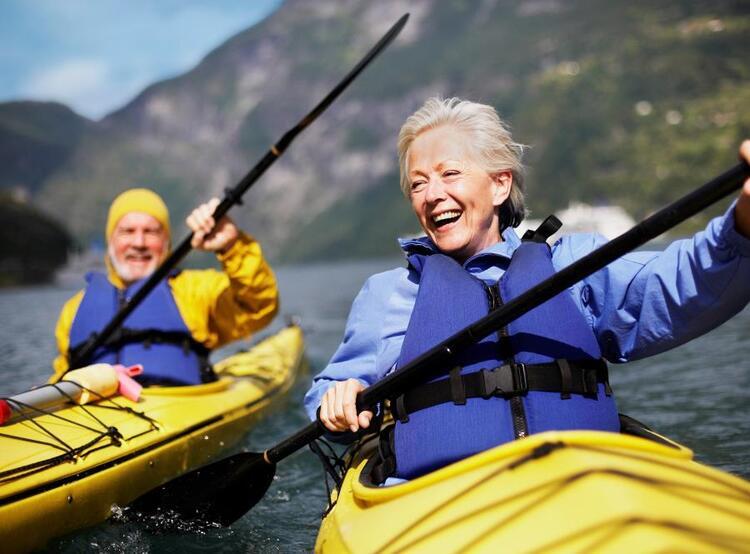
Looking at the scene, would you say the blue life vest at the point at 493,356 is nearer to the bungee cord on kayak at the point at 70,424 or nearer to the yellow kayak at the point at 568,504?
the yellow kayak at the point at 568,504

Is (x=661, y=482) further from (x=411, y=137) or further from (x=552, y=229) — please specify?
(x=411, y=137)

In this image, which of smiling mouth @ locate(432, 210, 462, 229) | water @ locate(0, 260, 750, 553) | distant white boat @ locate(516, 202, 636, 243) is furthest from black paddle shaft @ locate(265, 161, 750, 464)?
distant white boat @ locate(516, 202, 636, 243)

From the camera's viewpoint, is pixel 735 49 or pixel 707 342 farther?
pixel 735 49

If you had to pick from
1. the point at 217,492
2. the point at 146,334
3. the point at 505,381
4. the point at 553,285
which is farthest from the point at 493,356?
the point at 146,334

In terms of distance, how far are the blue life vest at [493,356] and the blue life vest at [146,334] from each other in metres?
3.48

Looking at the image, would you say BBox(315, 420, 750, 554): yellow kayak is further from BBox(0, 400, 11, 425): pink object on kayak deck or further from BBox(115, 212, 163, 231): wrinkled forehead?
BBox(115, 212, 163, 231): wrinkled forehead

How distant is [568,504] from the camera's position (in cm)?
190

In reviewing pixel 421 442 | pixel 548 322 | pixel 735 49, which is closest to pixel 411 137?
pixel 548 322

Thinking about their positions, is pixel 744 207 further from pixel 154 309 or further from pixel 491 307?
pixel 154 309

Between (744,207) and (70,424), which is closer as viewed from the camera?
(744,207)

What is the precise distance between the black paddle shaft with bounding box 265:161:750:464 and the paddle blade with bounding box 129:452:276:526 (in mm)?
1352

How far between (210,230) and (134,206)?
167cm

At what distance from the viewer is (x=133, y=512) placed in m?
4.39

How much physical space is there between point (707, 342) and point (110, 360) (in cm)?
932
